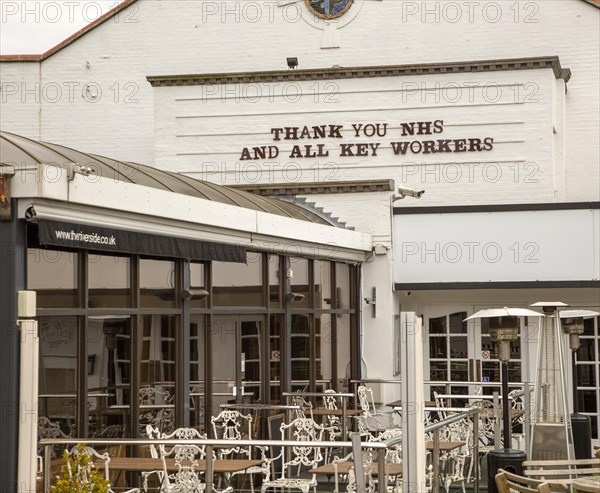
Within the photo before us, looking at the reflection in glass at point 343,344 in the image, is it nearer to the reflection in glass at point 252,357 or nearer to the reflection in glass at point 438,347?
the reflection in glass at point 438,347

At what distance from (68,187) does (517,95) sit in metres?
12.6

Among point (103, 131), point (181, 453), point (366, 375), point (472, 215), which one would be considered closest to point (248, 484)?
point (181, 453)

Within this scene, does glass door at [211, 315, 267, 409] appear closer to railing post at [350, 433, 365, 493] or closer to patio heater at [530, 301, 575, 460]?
patio heater at [530, 301, 575, 460]

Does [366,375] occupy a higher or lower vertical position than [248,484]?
higher

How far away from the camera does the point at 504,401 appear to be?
1155 centimetres

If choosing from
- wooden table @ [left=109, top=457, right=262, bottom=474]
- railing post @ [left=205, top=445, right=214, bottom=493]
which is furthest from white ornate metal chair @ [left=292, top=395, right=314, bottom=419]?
railing post @ [left=205, top=445, right=214, bottom=493]

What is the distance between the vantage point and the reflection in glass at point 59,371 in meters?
10.2

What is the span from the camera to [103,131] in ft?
81.8

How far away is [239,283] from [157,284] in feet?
7.53

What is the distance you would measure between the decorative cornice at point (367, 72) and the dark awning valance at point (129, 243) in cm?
818

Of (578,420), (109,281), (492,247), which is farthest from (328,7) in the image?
(109,281)

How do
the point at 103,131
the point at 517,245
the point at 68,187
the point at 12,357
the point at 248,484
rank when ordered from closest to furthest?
the point at 12,357
the point at 68,187
the point at 248,484
the point at 517,245
the point at 103,131

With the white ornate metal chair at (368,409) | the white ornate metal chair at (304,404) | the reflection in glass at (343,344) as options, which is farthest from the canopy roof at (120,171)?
the white ornate metal chair at (368,409)

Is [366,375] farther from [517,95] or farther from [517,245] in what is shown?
[517,95]
